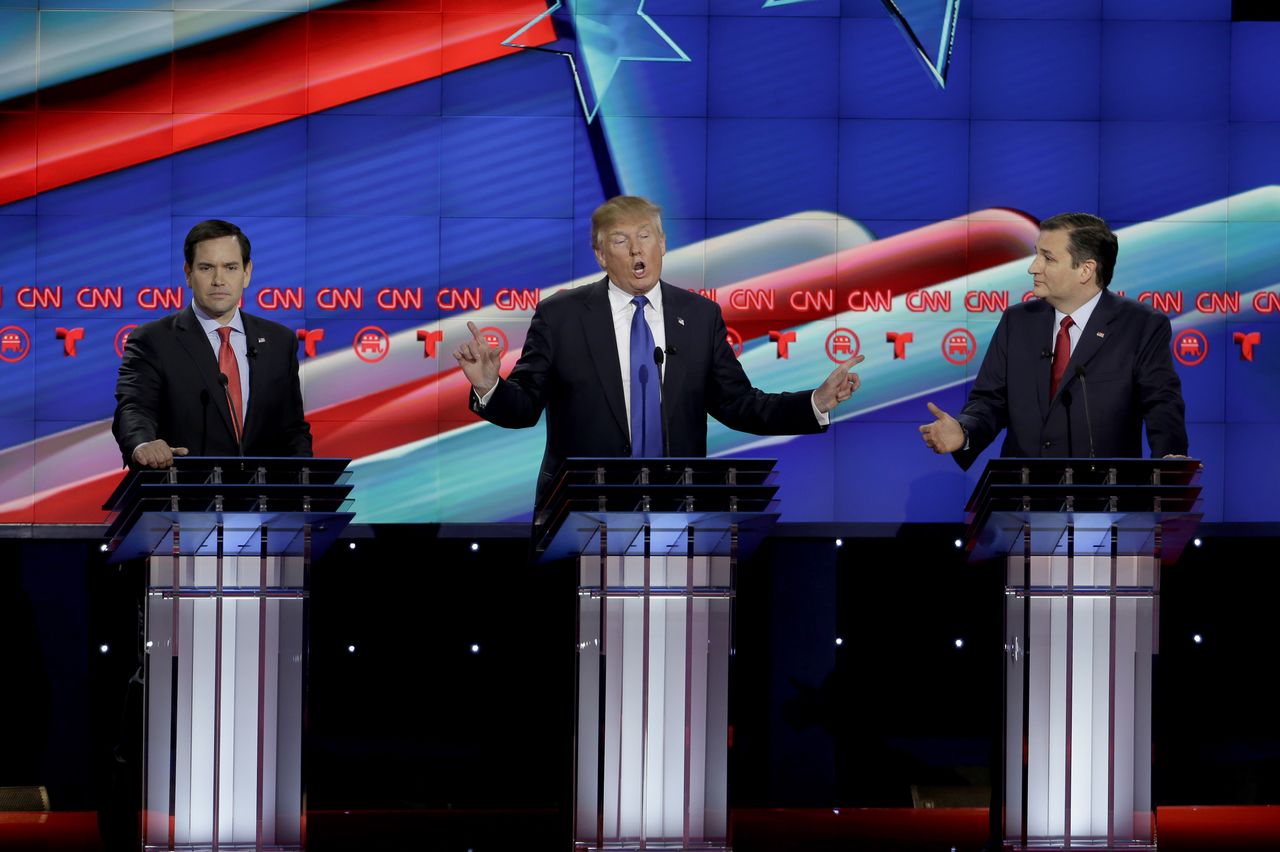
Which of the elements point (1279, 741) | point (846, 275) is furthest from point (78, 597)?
point (846, 275)

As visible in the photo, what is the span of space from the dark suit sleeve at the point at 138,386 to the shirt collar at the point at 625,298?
124cm

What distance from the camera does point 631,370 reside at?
14.9 ft

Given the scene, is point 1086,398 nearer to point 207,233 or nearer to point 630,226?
point 630,226

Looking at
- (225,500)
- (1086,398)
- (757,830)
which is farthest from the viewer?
(757,830)

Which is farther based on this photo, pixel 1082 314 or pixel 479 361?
pixel 1082 314

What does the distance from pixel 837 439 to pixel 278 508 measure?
4.60m

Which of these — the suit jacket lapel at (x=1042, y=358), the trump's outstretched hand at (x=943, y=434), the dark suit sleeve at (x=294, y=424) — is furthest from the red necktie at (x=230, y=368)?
the suit jacket lapel at (x=1042, y=358)

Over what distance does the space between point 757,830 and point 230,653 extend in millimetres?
1730

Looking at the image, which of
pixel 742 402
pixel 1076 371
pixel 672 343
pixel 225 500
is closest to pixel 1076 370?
pixel 1076 371

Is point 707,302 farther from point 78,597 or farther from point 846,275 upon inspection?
point 846,275

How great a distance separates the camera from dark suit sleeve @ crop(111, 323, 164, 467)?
4379mm

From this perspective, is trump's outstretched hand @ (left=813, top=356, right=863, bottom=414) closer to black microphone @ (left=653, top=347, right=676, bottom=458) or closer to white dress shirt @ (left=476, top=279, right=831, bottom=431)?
white dress shirt @ (left=476, top=279, right=831, bottom=431)

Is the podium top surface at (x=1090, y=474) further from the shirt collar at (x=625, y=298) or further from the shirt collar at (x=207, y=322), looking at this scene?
the shirt collar at (x=207, y=322)

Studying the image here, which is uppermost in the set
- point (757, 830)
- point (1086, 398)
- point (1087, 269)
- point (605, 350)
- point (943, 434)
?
point (1087, 269)
